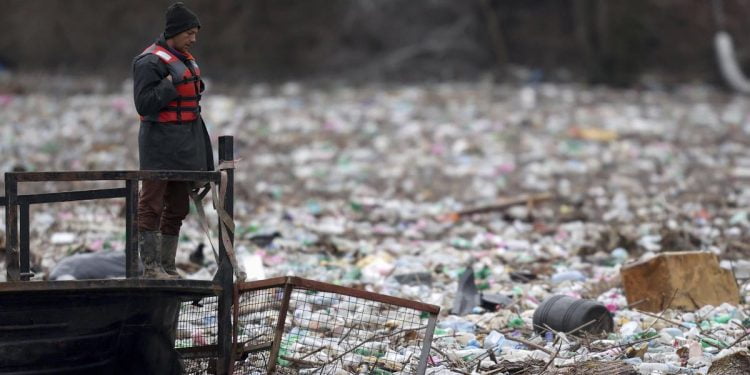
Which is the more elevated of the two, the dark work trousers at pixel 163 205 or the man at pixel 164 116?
the man at pixel 164 116

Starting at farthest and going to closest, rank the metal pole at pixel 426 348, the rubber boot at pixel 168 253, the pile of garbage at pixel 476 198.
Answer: the pile of garbage at pixel 476 198 → the rubber boot at pixel 168 253 → the metal pole at pixel 426 348

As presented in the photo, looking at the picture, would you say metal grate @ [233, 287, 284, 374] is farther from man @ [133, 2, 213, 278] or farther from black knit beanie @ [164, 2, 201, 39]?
black knit beanie @ [164, 2, 201, 39]

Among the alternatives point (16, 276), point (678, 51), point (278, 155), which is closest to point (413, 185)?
point (278, 155)

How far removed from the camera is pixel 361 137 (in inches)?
460

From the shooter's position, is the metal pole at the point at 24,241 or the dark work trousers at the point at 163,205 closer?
the metal pole at the point at 24,241

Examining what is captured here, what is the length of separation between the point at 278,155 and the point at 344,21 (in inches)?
200

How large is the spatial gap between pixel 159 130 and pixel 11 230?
2.46 ft

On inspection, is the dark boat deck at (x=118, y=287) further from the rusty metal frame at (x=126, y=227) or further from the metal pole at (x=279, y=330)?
the metal pole at (x=279, y=330)

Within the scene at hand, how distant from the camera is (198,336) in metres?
4.35

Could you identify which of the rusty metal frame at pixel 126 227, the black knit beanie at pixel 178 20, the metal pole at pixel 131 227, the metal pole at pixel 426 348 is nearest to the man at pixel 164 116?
the black knit beanie at pixel 178 20

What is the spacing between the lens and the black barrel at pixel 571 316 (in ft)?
16.0

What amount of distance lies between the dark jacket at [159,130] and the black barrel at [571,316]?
6.08ft

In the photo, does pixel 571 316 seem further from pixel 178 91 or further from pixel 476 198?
pixel 476 198

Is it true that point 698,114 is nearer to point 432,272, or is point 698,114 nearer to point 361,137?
point 361,137
